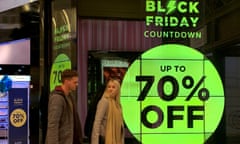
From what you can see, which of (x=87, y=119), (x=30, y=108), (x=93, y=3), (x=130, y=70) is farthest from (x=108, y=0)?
(x=30, y=108)

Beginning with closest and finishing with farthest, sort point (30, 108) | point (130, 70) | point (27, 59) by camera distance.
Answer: point (130, 70)
point (30, 108)
point (27, 59)

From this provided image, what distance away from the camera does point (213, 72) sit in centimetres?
562

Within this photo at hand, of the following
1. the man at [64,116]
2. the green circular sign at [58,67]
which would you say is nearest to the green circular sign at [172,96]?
the man at [64,116]

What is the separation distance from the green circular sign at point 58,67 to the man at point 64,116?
500 mm

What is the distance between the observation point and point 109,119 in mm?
5512

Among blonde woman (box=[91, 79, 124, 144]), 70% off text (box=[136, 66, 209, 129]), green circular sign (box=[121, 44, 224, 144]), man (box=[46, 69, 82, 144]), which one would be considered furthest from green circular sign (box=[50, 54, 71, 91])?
70% off text (box=[136, 66, 209, 129])

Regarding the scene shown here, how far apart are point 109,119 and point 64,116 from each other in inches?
21.9

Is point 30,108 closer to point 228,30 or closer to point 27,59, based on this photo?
point 27,59

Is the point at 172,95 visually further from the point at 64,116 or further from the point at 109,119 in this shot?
the point at 64,116

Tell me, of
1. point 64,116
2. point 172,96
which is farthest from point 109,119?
point 172,96

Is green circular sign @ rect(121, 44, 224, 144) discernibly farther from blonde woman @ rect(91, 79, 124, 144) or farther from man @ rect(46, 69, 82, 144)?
man @ rect(46, 69, 82, 144)

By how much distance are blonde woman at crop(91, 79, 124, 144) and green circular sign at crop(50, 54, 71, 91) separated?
670 millimetres

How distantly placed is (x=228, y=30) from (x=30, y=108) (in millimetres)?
3360

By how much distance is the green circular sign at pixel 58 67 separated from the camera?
5971 millimetres
